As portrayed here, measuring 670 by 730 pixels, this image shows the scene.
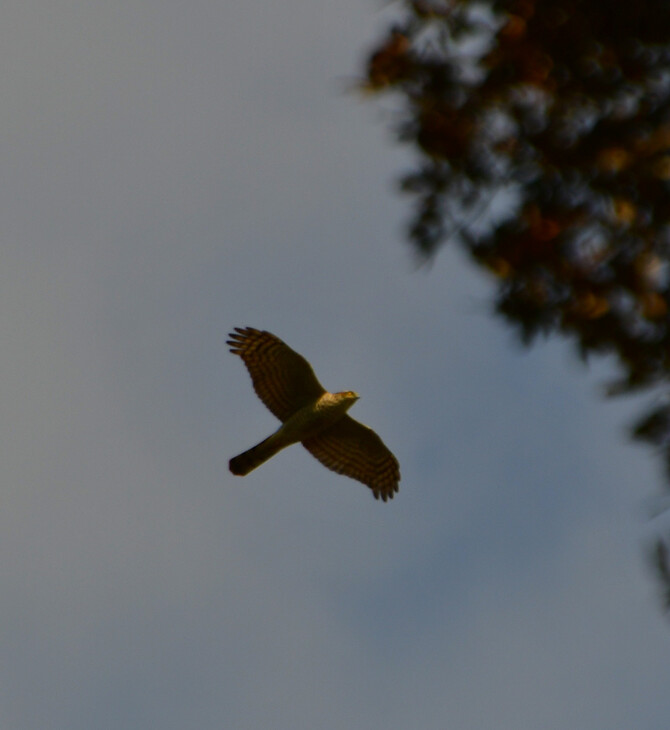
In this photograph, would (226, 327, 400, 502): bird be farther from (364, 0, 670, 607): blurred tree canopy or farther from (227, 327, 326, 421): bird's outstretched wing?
(364, 0, 670, 607): blurred tree canopy

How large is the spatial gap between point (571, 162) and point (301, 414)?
347 inches

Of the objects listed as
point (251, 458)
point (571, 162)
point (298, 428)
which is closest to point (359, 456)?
point (298, 428)

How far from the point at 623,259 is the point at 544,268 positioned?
42 cm

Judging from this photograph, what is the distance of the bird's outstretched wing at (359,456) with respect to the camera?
601 inches

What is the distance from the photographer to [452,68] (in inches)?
259

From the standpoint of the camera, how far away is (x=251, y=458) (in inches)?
589

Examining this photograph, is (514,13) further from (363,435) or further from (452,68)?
(363,435)

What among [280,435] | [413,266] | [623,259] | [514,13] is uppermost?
[280,435]

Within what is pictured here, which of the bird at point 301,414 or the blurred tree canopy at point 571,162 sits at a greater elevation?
the bird at point 301,414

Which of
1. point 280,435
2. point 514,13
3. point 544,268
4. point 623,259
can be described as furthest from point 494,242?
point 280,435

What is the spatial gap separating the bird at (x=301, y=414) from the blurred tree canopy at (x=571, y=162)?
26.7 ft

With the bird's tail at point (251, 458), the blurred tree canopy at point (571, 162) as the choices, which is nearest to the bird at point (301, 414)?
the bird's tail at point (251, 458)

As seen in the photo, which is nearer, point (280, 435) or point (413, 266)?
point (413, 266)

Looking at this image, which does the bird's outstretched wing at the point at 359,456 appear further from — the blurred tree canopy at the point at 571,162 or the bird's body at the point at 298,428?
the blurred tree canopy at the point at 571,162
